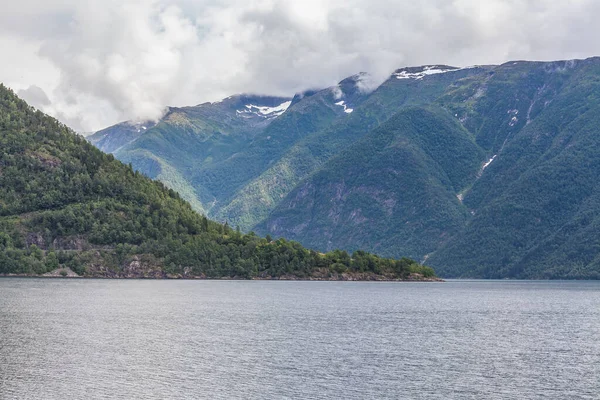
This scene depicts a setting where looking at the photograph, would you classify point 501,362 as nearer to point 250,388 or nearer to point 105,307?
point 250,388

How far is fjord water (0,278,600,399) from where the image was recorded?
7975 cm

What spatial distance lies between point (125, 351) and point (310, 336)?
30437mm

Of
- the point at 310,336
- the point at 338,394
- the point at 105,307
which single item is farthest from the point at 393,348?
the point at 105,307

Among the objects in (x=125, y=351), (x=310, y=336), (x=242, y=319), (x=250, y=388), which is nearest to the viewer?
(x=250, y=388)

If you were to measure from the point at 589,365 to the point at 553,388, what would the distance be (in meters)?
17.1

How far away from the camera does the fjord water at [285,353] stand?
262 feet

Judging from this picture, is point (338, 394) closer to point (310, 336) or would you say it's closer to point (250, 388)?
point (250, 388)

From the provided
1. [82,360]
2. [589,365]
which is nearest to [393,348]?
[589,365]

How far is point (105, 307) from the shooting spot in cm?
16012

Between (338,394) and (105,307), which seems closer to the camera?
(338,394)

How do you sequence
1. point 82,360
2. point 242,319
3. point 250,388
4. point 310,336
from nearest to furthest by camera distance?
point 250,388 < point 82,360 < point 310,336 < point 242,319

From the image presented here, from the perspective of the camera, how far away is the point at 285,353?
10188 centimetres

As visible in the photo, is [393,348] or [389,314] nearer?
[393,348]

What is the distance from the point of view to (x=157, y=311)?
15550 centimetres
